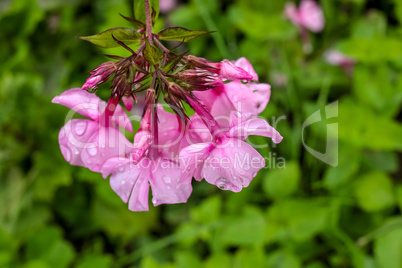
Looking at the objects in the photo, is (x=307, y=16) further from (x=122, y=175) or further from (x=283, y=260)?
(x=122, y=175)

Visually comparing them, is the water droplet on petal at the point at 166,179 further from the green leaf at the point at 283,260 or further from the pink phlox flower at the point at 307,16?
the pink phlox flower at the point at 307,16

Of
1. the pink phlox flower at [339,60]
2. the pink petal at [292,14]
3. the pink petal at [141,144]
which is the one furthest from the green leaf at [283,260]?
the pink petal at [292,14]

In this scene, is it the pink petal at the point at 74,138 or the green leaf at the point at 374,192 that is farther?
the green leaf at the point at 374,192

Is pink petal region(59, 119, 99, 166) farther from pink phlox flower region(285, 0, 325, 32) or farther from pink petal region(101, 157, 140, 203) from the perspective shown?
pink phlox flower region(285, 0, 325, 32)

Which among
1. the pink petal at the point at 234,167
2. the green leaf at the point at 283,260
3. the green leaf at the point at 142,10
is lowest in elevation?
the green leaf at the point at 283,260

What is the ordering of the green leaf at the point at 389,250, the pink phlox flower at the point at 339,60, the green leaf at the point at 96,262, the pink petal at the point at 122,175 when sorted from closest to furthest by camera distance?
1. the pink petal at the point at 122,175
2. the green leaf at the point at 389,250
3. the green leaf at the point at 96,262
4. the pink phlox flower at the point at 339,60

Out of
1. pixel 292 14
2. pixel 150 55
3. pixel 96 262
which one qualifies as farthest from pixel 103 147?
pixel 292 14

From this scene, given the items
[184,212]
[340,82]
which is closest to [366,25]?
[340,82]

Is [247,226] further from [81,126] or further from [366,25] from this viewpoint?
[366,25]
